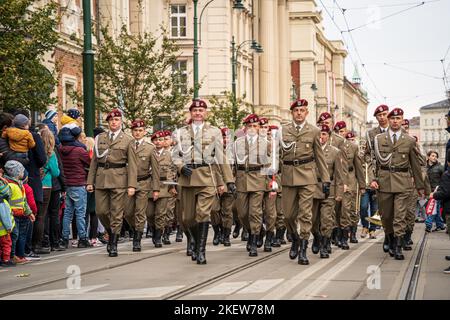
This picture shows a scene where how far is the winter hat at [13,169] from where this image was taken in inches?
567

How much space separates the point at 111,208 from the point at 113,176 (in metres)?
0.51

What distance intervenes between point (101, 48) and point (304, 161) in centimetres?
1530

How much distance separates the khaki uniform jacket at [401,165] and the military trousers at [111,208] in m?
4.01

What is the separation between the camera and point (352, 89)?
6496 inches

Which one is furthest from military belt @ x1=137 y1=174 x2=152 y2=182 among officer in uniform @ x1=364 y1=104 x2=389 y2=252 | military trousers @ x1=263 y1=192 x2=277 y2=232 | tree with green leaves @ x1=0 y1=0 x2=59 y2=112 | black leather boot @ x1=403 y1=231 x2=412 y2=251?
black leather boot @ x1=403 y1=231 x2=412 y2=251

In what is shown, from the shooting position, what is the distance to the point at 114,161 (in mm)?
15453

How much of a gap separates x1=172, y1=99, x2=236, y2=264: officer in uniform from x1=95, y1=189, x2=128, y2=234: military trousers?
1.57m

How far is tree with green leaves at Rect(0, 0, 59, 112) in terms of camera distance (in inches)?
728

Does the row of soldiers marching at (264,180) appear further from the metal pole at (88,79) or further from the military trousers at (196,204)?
the metal pole at (88,79)

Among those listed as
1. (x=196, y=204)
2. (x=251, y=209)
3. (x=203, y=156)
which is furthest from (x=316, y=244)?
(x=203, y=156)

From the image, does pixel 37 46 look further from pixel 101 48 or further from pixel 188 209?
pixel 101 48

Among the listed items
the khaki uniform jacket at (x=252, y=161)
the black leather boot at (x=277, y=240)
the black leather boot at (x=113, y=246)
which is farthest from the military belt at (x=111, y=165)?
the black leather boot at (x=277, y=240)

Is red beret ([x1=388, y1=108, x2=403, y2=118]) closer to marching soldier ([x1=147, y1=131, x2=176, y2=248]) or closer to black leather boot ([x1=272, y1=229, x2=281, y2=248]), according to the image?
black leather boot ([x1=272, y1=229, x2=281, y2=248])

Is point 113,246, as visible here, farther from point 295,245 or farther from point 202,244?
point 295,245
